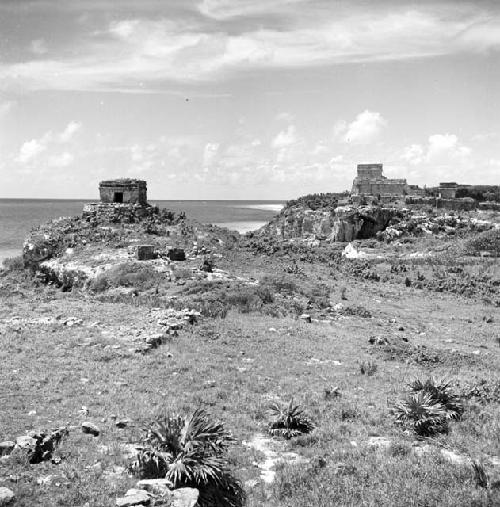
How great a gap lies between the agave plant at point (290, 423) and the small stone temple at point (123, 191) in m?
28.5

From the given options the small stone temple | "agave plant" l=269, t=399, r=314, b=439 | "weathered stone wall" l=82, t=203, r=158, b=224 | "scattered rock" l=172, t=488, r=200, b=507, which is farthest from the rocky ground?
the small stone temple

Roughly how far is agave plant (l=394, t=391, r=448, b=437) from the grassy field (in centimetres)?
25

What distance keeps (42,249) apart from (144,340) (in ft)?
64.6

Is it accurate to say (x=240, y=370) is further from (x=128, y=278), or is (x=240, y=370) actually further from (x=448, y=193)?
(x=448, y=193)

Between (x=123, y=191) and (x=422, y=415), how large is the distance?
3016 cm

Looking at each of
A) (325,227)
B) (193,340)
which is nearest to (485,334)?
(193,340)

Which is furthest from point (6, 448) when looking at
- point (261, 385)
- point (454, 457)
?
point (454, 457)

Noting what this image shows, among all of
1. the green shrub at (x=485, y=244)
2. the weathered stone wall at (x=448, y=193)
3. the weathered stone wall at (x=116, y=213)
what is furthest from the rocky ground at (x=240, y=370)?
the weathered stone wall at (x=448, y=193)

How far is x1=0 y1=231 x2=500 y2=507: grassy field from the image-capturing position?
24.9ft

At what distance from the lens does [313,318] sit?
825 inches

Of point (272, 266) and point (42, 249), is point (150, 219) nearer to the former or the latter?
point (42, 249)

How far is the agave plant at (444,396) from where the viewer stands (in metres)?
10.8

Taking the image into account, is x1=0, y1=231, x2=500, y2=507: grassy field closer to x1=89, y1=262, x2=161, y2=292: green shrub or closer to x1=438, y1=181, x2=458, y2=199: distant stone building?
x1=89, y1=262, x2=161, y2=292: green shrub

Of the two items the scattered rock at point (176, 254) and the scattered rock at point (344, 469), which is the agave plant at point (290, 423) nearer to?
the scattered rock at point (344, 469)
